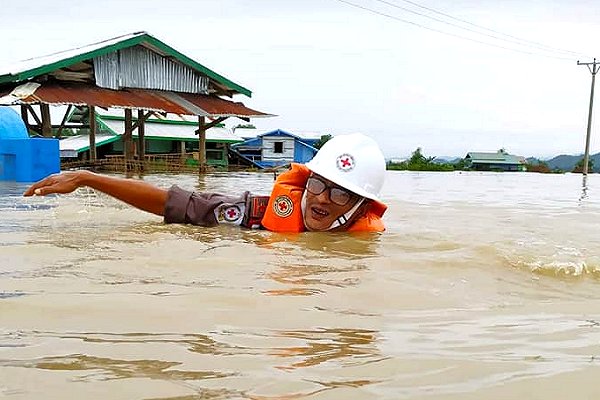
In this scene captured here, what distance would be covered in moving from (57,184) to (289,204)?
1.45 meters

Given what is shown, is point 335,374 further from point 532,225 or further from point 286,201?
point 532,225

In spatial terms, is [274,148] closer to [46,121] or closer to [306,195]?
[46,121]

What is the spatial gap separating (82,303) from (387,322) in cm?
92

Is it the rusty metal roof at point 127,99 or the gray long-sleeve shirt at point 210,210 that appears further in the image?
the rusty metal roof at point 127,99

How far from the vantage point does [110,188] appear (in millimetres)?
4754

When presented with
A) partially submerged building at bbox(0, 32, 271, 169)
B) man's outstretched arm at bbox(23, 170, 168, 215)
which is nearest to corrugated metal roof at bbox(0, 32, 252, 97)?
partially submerged building at bbox(0, 32, 271, 169)

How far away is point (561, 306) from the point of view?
257cm

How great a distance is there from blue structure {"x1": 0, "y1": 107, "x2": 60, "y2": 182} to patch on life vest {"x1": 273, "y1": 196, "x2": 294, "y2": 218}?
605 cm

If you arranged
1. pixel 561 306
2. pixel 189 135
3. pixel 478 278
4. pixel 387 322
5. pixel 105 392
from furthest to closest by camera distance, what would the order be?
pixel 189 135 < pixel 478 278 < pixel 561 306 < pixel 387 322 < pixel 105 392

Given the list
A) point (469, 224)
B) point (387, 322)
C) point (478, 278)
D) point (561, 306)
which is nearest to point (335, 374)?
point (387, 322)

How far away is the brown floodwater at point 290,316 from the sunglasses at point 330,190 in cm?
24

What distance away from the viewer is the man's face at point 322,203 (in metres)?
4.49

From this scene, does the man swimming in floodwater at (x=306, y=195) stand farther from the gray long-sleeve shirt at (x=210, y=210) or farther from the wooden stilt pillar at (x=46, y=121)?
the wooden stilt pillar at (x=46, y=121)

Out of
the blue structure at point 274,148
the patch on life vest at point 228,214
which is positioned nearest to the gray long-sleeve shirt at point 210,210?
the patch on life vest at point 228,214
